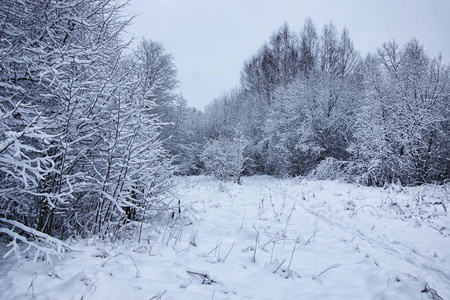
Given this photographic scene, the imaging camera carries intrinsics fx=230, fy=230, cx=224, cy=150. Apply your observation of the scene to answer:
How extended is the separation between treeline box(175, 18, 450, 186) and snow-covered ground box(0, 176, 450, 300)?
7.34 m

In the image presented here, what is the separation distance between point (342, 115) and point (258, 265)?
15.5 meters

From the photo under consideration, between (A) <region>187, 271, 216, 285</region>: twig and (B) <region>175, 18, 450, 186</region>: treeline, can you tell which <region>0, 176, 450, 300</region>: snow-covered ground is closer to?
(A) <region>187, 271, 216, 285</region>: twig

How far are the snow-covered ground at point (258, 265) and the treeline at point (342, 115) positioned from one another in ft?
24.1

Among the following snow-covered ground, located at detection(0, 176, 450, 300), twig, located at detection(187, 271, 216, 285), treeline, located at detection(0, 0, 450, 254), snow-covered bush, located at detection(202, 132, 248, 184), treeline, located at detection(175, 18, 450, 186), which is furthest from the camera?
snow-covered bush, located at detection(202, 132, 248, 184)

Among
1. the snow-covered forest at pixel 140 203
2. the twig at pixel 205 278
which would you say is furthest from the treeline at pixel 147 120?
the twig at pixel 205 278

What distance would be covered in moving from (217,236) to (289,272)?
1.72m

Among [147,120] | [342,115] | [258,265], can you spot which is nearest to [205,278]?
[258,265]

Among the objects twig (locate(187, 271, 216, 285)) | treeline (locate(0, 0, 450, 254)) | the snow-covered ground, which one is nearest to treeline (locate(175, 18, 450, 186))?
treeline (locate(0, 0, 450, 254))

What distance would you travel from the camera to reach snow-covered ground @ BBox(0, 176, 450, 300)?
2246 millimetres

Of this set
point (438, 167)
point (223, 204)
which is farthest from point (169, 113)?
point (438, 167)

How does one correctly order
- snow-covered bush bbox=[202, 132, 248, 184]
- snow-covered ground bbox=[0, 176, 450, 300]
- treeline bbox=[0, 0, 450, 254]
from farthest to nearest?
snow-covered bush bbox=[202, 132, 248, 184] → treeline bbox=[0, 0, 450, 254] → snow-covered ground bbox=[0, 176, 450, 300]

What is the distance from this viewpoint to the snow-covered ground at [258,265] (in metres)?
2.25

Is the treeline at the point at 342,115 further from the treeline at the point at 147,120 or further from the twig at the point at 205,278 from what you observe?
the twig at the point at 205,278

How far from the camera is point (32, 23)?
364 cm
